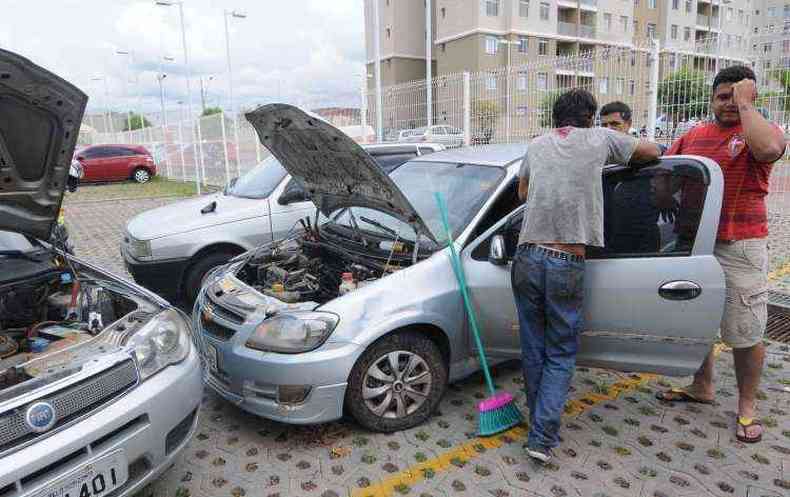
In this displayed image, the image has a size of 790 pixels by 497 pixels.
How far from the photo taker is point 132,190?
18.6 metres

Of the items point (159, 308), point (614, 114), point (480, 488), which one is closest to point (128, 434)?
point (159, 308)

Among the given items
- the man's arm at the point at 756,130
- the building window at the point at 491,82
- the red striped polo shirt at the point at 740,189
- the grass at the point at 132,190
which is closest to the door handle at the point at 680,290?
the red striped polo shirt at the point at 740,189

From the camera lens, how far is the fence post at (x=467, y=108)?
9.95m

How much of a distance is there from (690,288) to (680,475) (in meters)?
0.97

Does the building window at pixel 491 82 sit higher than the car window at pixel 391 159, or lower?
higher

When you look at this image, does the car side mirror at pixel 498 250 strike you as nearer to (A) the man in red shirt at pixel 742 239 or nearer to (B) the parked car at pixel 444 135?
(A) the man in red shirt at pixel 742 239

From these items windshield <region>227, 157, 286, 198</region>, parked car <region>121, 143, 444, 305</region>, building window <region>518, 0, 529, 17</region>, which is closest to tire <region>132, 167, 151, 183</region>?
windshield <region>227, 157, 286, 198</region>

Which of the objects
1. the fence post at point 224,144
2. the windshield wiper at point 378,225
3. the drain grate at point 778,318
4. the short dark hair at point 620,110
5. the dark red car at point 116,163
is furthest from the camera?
the dark red car at point 116,163

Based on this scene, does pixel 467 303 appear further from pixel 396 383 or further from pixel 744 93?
pixel 744 93

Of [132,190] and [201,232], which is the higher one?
[201,232]

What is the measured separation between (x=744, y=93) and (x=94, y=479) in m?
3.41

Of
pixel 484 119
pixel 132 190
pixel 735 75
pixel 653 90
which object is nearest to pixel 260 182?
pixel 735 75

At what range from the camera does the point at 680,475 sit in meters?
2.78

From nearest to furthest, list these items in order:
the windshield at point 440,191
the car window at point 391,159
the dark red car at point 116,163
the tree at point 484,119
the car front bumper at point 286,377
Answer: the car front bumper at point 286,377
the windshield at point 440,191
the car window at point 391,159
the tree at point 484,119
the dark red car at point 116,163
